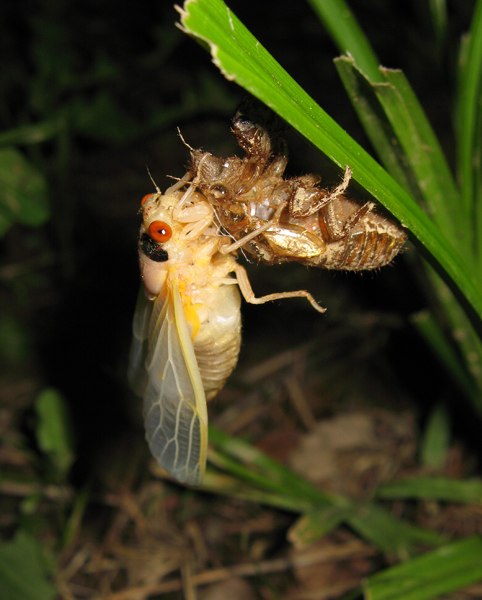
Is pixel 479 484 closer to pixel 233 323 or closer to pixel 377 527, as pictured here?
pixel 377 527

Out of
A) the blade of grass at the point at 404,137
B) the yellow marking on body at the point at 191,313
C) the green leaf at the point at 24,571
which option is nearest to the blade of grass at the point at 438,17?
the blade of grass at the point at 404,137

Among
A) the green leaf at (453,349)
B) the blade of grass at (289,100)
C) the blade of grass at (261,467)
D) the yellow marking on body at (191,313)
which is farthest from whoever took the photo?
the blade of grass at (261,467)

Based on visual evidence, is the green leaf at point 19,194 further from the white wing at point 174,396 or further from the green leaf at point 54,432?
the white wing at point 174,396

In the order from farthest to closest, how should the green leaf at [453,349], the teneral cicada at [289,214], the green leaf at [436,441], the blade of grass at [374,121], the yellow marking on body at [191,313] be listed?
the green leaf at [436,441] → the green leaf at [453,349] → the yellow marking on body at [191,313] → the teneral cicada at [289,214] → the blade of grass at [374,121]

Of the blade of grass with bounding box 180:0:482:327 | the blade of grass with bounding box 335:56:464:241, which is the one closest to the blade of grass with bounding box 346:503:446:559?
the blade of grass with bounding box 335:56:464:241

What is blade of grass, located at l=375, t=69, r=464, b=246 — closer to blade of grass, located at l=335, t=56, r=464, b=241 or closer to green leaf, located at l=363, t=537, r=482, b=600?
blade of grass, located at l=335, t=56, r=464, b=241

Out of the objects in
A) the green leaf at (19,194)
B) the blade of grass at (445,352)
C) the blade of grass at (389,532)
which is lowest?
the blade of grass at (389,532)

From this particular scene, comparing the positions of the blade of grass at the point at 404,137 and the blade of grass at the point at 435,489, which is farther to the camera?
the blade of grass at the point at 435,489
